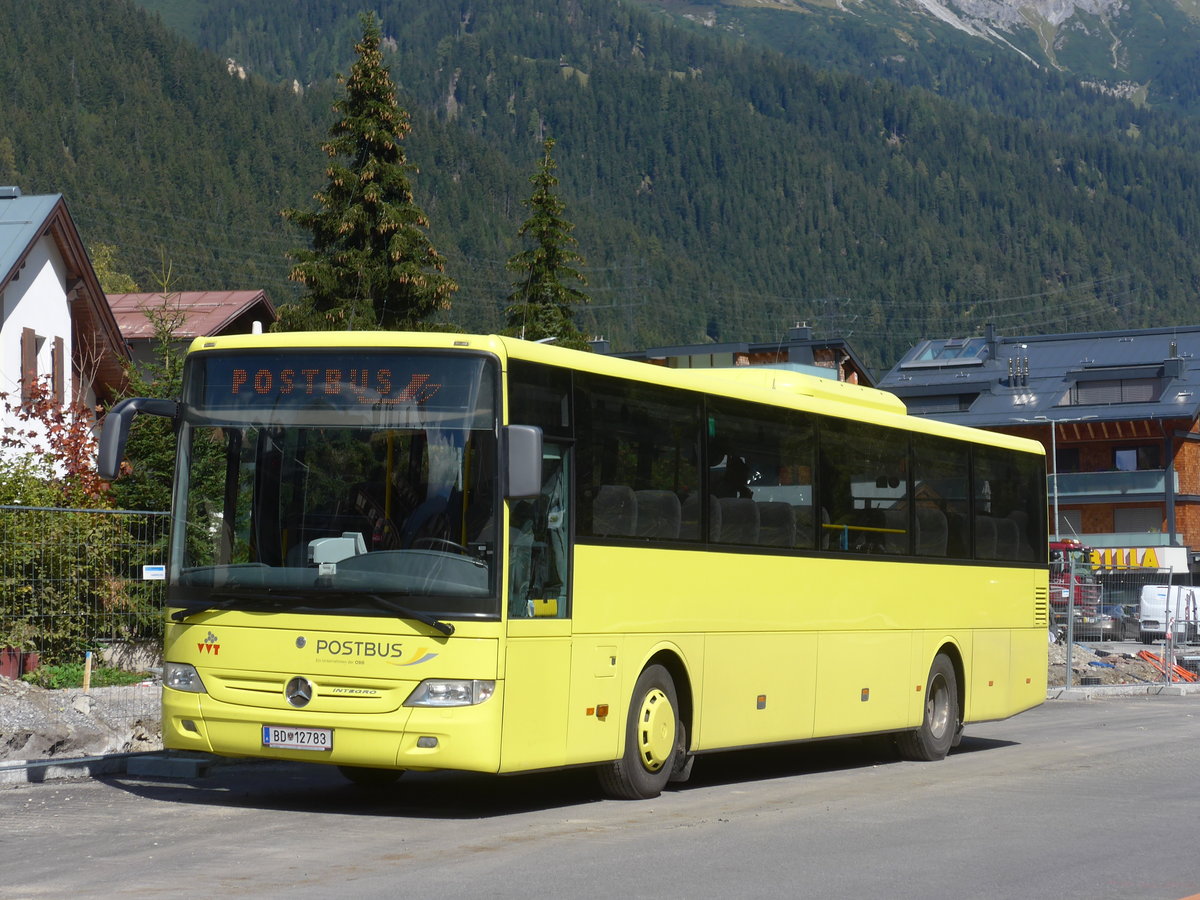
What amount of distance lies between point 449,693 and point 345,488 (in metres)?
1.45

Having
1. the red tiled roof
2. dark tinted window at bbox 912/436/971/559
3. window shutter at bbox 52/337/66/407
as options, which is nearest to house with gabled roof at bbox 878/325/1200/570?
the red tiled roof

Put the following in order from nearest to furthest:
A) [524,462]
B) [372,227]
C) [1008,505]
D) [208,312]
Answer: [524,462]
[1008,505]
[372,227]
[208,312]

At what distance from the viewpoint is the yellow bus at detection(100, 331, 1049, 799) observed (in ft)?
37.6

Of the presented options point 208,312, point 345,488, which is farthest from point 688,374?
point 208,312

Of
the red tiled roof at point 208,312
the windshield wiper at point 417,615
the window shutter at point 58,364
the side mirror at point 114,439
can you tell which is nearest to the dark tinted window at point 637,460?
the windshield wiper at point 417,615

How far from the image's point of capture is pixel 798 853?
34.3ft

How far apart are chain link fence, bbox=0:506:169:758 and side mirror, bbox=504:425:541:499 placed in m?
5.85

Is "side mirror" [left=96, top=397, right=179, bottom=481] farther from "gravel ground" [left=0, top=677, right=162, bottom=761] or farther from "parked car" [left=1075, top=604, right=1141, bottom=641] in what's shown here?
"parked car" [left=1075, top=604, right=1141, bottom=641]

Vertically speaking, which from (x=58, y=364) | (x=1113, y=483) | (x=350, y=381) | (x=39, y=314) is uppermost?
(x=39, y=314)

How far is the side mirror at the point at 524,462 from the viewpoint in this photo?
443 inches

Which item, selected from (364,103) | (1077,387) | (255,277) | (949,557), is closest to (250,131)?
(255,277)

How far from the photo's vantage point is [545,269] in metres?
51.7

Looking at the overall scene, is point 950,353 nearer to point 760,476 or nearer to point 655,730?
point 760,476

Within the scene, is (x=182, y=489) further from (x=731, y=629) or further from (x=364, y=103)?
(x=364, y=103)
